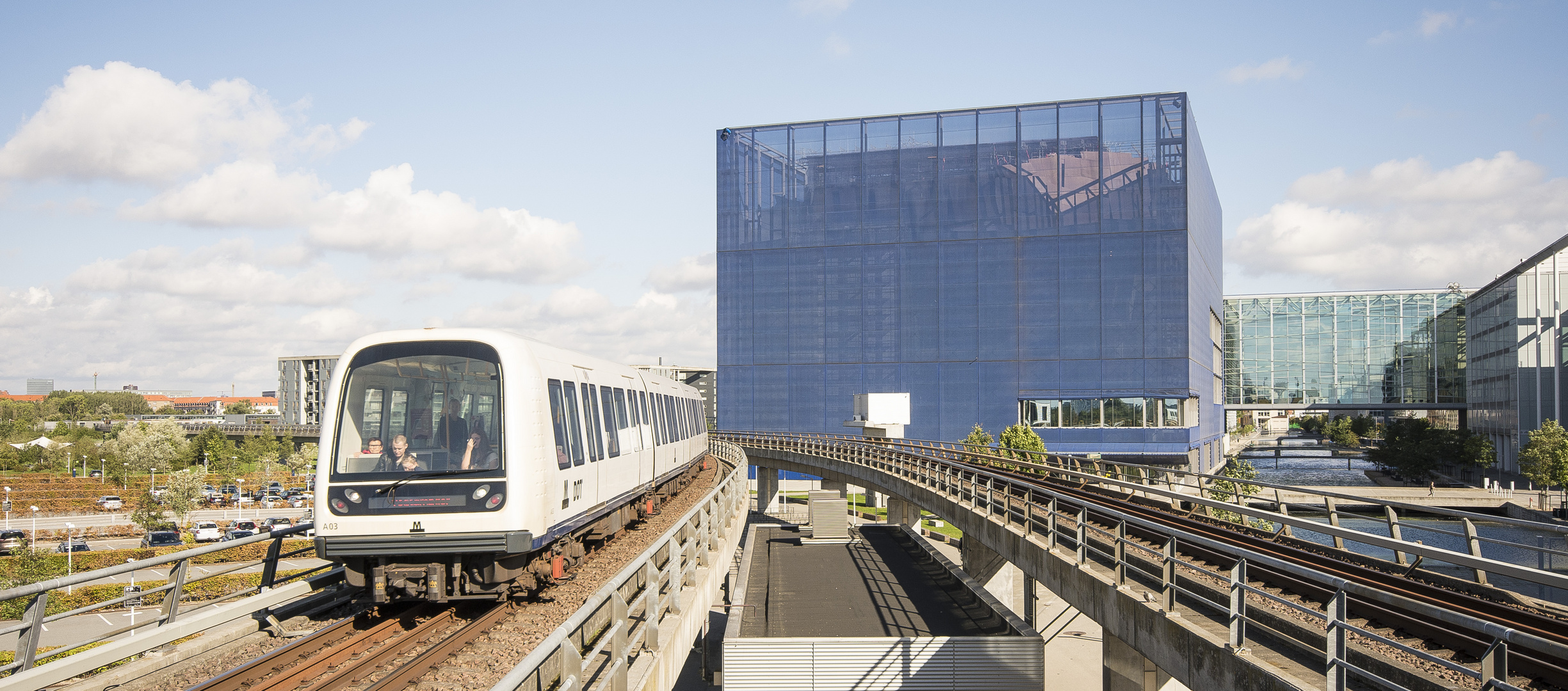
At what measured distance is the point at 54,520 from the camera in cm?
5791

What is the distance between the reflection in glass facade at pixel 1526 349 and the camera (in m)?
57.7

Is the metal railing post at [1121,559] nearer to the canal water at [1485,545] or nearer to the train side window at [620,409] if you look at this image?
the canal water at [1485,545]

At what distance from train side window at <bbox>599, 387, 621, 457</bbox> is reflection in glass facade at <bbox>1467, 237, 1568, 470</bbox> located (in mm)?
58887

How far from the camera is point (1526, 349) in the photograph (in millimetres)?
60594

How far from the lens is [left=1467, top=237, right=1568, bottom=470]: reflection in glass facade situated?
5766 centimetres

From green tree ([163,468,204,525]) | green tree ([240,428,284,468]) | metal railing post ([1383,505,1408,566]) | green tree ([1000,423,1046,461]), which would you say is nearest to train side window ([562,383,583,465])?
metal railing post ([1383,505,1408,566])

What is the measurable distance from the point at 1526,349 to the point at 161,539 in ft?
260

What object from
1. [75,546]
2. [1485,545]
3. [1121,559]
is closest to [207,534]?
[75,546]

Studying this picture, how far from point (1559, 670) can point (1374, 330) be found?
4296 inches

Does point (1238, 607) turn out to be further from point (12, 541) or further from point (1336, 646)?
point (12, 541)

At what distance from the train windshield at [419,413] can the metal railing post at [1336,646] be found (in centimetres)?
741

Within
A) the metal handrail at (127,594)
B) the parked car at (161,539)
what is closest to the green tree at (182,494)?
the parked car at (161,539)

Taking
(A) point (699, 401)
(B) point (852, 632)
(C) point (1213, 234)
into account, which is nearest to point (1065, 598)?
A: (B) point (852, 632)

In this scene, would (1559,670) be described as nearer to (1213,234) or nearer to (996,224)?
(996,224)
